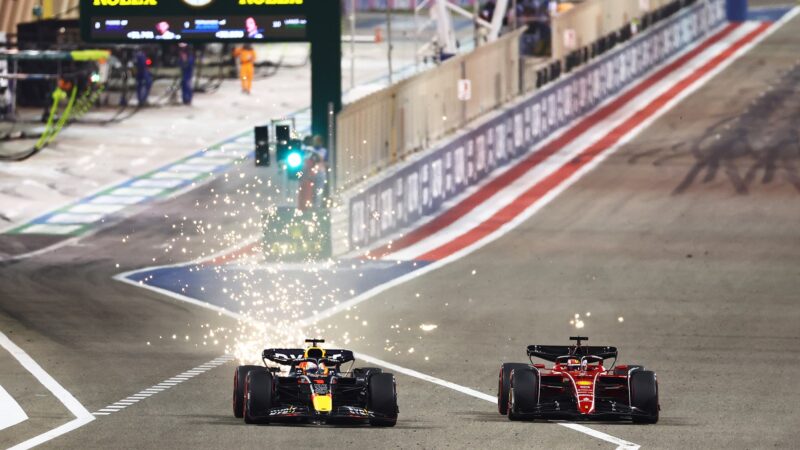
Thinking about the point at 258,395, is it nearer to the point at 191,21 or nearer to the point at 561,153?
the point at 191,21

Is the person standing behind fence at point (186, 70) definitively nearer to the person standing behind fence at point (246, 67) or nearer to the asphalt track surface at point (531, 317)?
the person standing behind fence at point (246, 67)

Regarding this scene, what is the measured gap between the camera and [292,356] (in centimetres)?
2081

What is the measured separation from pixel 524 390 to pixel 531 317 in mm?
9003

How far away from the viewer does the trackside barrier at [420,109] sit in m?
37.3

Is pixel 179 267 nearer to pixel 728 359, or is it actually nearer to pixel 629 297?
pixel 629 297

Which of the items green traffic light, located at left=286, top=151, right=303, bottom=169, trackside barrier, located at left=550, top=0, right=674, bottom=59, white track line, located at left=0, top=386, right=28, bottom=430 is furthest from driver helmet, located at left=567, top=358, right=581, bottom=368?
trackside barrier, located at left=550, top=0, right=674, bottom=59

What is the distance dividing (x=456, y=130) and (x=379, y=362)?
19.9m

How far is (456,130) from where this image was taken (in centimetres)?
4494

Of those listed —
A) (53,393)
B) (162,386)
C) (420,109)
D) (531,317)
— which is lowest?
(531,317)

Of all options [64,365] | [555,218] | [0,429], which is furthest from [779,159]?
[0,429]

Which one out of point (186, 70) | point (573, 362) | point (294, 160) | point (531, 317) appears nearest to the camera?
point (573, 362)

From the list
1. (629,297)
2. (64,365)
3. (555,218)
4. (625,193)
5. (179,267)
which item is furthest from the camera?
(625,193)

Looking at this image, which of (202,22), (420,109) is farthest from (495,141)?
(202,22)

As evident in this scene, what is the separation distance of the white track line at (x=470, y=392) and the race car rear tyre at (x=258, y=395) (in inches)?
130
